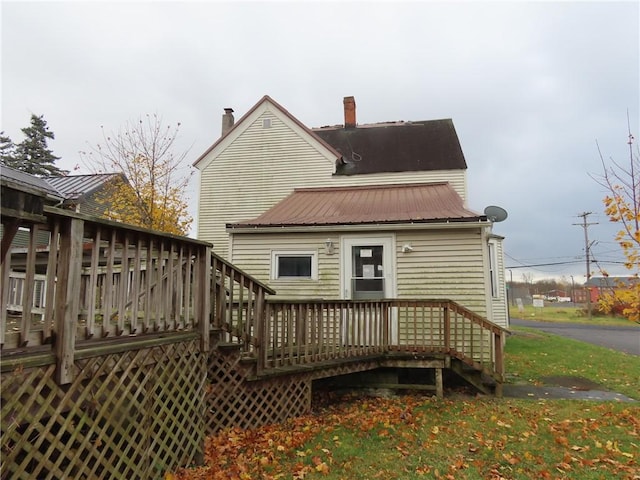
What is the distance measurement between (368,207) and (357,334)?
4.12m

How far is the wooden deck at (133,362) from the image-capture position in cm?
254

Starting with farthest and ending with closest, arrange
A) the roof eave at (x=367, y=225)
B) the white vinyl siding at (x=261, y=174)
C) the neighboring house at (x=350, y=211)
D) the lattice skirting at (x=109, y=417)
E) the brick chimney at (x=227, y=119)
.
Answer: the brick chimney at (x=227, y=119), the white vinyl siding at (x=261, y=174), the neighboring house at (x=350, y=211), the roof eave at (x=367, y=225), the lattice skirting at (x=109, y=417)

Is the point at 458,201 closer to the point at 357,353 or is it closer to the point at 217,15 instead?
the point at 357,353

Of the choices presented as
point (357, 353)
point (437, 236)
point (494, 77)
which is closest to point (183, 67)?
point (494, 77)

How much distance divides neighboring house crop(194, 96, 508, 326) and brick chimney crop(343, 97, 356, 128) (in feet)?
0.15

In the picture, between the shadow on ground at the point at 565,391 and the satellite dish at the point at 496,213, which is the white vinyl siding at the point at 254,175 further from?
the shadow on ground at the point at 565,391

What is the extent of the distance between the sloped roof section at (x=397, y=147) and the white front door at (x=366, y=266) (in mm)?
4665

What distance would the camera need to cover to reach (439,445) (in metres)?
4.55

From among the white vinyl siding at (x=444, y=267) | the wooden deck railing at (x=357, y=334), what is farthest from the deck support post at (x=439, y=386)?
the white vinyl siding at (x=444, y=267)

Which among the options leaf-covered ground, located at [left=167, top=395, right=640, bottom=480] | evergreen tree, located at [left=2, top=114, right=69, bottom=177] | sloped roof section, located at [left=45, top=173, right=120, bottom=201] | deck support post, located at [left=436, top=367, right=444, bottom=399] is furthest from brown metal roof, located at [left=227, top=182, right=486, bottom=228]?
evergreen tree, located at [left=2, top=114, right=69, bottom=177]

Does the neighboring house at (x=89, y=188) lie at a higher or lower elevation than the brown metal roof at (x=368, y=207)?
higher

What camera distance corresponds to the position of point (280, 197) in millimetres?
12750

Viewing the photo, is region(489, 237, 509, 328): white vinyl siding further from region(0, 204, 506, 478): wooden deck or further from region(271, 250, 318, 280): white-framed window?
region(0, 204, 506, 478): wooden deck

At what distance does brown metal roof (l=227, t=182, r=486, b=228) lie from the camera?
8.55 m
